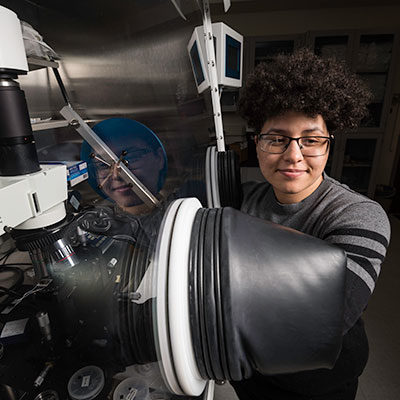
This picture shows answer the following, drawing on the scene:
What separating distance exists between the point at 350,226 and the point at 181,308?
0.46 m

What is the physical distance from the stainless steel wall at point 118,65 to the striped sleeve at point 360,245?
0.73 meters

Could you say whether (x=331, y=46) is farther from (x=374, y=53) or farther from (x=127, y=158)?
(x=127, y=158)

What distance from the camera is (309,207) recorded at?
29.2 inches

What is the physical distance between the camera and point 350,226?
22.6 inches

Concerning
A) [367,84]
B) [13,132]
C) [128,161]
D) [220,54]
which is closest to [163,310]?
[13,132]

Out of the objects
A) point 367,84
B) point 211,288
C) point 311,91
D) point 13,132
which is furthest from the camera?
point 367,84

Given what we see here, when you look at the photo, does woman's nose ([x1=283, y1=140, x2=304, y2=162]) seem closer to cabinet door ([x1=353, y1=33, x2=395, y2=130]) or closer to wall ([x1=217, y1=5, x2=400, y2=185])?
cabinet door ([x1=353, y1=33, x2=395, y2=130])

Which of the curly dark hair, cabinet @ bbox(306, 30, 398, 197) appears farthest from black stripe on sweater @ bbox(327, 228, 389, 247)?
cabinet @ bbox(306, 30, 398, 197)

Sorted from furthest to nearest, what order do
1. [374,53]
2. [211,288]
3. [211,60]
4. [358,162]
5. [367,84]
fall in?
[358,162] → [374,53] → [367,84] → [211,60] → [211,288]

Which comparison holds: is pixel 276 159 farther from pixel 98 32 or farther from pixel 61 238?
pixel 98 32

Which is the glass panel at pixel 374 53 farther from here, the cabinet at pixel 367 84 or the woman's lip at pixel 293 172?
the woman's lip at pixel 293 172

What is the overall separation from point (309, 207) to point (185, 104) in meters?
0.88

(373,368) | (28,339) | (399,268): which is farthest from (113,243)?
(399,268)

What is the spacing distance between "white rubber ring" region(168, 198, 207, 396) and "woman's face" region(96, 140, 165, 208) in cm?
72
